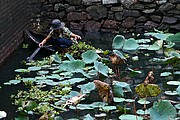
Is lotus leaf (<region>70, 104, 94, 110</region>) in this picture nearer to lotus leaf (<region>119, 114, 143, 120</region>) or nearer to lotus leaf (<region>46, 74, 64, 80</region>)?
lotus leaf (<region>119, 114, 143, 120</region>)

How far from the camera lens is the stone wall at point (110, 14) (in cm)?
782

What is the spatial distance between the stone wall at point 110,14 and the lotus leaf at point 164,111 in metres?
4.52

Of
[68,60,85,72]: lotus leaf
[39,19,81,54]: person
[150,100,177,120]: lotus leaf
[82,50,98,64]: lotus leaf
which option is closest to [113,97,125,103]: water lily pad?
[68,60,85,72]: lotus leaf

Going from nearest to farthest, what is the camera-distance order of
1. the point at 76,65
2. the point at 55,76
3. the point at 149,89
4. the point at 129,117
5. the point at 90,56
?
the point at 149,89 → the point at 129,117 → the point at 76,65 → the point at 90,56 → the point at 55,76

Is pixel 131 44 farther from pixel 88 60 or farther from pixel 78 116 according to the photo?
pixel 78 116

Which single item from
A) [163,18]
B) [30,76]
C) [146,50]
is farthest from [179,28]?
[30,76]

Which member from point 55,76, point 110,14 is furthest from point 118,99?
point 110,14

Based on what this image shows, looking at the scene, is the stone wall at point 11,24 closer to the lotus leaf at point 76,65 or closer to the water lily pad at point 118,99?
the lotus leaf at point 76,65

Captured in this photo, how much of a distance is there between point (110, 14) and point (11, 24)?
1.95 meters

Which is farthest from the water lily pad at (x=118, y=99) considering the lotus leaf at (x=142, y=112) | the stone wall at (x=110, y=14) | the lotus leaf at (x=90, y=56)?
the stone wall at (x=110, y=14)

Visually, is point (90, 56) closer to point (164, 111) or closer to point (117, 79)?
point (117, 79)

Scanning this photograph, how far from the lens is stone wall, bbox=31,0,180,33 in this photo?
308 inches

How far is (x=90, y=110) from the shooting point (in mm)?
4188

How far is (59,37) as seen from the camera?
6.39 m
